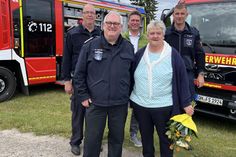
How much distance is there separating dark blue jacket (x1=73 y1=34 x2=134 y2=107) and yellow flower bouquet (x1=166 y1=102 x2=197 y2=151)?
1.86 feet

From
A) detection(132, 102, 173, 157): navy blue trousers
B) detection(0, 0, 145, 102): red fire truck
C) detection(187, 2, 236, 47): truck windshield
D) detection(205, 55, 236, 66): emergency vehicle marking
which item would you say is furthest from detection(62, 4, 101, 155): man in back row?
detection(0, 0, 145, 102): red fire truck

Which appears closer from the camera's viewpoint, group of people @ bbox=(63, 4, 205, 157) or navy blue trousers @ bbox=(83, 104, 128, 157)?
group of people @ bbox=(63, 4, 205, 157)

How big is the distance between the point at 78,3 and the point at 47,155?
→ 204 inches

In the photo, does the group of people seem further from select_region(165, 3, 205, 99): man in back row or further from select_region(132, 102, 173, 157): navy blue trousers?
select_region(165, 3, 205, 99): man in back row

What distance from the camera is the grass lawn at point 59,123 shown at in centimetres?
458

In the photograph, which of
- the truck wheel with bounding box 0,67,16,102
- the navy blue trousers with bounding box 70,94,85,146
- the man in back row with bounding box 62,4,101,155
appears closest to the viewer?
the man in back row with bounding box 62,4,101,155

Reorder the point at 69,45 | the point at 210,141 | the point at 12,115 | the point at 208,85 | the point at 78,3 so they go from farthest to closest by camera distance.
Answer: the point at 78,3 → the point at 12,115 → the point at 208,85 → the point at 210,141 → the point at 69,45

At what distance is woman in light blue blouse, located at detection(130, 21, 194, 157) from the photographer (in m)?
3.09

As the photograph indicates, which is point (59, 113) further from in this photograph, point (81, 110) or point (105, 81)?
point (105, 81)

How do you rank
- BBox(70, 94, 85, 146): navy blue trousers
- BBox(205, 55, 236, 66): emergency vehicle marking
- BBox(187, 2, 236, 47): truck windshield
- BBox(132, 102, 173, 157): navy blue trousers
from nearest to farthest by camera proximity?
BBox(132, 102, 173, 157): navy blue trousers → BBox(70, 94, 85, 146): navy blue trousers → BBox(205, 55, 236, 66): emergency vehicle marking → BBox(187, 2, 236, 47): truck windshield

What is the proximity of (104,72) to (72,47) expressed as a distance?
1058 millimetres

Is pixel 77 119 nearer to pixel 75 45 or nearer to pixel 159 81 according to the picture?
pixel 75 45

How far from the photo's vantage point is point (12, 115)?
5891 mm

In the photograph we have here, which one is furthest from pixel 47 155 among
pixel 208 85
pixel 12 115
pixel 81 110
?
pixel 208 85
